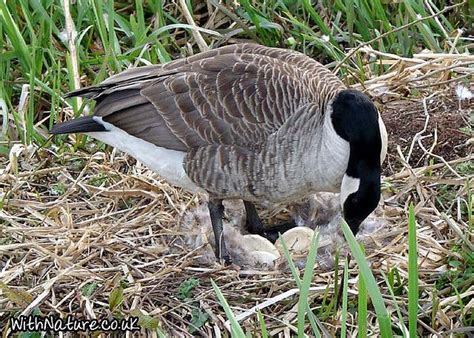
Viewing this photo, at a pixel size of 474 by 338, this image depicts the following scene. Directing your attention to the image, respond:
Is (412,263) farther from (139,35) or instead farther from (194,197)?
(139,35)

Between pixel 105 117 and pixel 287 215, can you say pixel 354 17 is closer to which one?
pixel 287 215

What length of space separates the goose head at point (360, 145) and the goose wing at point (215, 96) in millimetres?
202

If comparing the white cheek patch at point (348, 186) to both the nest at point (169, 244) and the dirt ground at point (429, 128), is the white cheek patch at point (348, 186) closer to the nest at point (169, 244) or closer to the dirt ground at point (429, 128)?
the nest at point (169, 244)

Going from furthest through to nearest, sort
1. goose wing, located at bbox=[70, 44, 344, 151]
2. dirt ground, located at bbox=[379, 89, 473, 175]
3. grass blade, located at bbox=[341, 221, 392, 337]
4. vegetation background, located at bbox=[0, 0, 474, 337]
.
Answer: dirt ground, located at bbox=[379, 89, 473, 175] < goose wing, located at bbox=[70, 44, 344, 151] < vegetation background, located at bbox=[0, 0, 474, 337] < grass blade, located at bbox=[341, 221, 392, 337]

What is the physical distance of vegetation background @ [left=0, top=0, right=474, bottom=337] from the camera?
12.6 ft

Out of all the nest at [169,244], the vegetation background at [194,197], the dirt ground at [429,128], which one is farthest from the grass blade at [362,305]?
the dirt ground at [429,128]

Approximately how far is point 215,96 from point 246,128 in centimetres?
22

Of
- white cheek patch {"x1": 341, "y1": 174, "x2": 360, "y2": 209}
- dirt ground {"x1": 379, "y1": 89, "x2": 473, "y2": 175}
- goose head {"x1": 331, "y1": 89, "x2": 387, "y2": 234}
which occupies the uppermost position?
goose head {"x1": 331, "y1": 89, "x2": 387, "y2": 234}

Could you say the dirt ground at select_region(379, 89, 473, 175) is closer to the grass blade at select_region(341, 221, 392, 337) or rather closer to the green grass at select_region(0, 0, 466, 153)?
the green grass at select_region(0, 0, 466, 153)

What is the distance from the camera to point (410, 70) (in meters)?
5.23

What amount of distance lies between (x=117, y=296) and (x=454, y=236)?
59.3 inches

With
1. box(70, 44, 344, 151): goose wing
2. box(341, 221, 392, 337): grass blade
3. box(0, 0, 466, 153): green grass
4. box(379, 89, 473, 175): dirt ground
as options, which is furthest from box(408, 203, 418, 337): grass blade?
box(0, 0, 466, 153): green grass

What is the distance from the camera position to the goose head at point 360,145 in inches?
158

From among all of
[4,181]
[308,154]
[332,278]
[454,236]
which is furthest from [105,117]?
[454,236]
